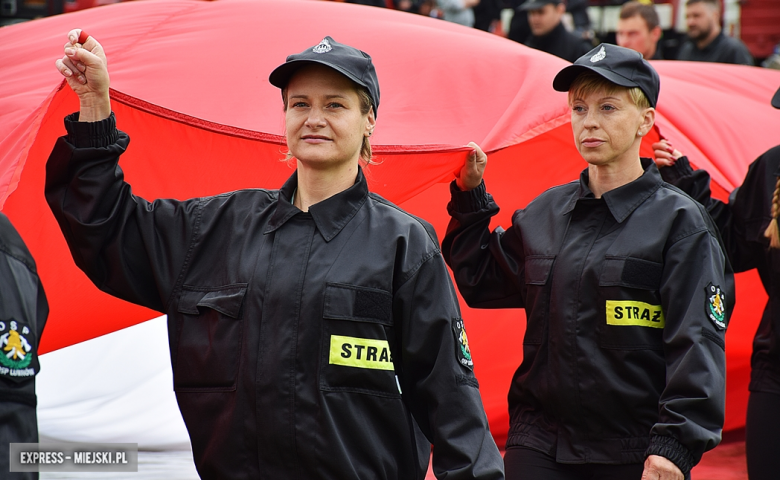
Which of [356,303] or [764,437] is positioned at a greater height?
[356,303]

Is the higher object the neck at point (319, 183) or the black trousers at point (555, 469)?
the neck at point (319, 183)

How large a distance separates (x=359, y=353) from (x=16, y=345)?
65cm

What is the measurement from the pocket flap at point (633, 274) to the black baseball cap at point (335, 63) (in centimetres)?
85

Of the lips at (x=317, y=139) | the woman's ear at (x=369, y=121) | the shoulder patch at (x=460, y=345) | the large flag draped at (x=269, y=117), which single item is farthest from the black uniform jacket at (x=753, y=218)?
the lips at (x=317, y=139)

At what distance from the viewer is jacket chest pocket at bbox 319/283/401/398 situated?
1.91 meters

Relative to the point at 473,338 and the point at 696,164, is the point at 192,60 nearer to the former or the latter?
the point at 473,338

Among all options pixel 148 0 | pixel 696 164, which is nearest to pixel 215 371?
pixel 148 0

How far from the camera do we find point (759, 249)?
131 inches

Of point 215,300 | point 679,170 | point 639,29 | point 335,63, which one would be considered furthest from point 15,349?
point 639,29

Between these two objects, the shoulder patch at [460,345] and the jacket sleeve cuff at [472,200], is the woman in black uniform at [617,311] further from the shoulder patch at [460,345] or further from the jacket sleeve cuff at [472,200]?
the shoulder patch at [460,345]

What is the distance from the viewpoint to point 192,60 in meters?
3.28

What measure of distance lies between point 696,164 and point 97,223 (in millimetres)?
2702

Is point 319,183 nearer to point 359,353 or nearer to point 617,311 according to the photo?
point 359,353

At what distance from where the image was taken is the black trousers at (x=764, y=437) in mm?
2971
